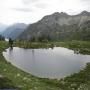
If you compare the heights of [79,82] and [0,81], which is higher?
[0,81]

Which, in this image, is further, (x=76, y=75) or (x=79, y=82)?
(x=76, y=75)

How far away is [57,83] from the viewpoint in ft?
168

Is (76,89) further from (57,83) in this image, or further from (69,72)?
(69,72)

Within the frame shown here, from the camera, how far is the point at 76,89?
45938mm

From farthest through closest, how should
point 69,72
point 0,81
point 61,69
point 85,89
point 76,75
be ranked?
point 61,69 < point 69,72 < point 76,75 < point 85,89 < point 0,81

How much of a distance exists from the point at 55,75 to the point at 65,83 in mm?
11698

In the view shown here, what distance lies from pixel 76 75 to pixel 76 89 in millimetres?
15951

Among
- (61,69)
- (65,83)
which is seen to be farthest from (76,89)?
(61,69)

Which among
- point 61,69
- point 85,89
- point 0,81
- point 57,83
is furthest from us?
point 61,69

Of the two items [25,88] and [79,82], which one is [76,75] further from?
[25,88]

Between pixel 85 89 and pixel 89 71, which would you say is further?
pixel 89 71

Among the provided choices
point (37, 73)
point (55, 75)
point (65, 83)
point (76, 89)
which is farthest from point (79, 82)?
point (37, 73)

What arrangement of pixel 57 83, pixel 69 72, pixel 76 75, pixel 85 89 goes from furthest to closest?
pixel 69 72
pixel 76 75
pixel 57 83
pixel 85 89

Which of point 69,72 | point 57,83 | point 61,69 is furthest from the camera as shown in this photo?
point 61,69
